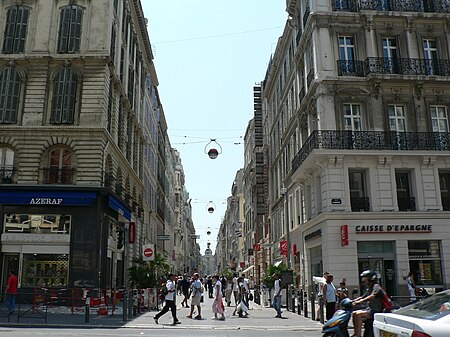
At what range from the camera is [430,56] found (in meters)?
27.9

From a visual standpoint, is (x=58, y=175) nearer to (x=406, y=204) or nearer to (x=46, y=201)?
(x=46, y=201)

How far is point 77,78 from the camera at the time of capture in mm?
26516

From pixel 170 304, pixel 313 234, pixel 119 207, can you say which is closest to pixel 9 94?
pixel 119 207

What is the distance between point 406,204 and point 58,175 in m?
19.3

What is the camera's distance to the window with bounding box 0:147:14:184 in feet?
82.1

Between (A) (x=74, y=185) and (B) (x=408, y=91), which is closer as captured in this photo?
(A) (x=74, y=185)

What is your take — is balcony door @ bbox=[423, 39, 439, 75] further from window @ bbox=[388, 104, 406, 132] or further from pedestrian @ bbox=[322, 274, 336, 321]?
pedestrian @ bbox=[322, 274, 336, 321]

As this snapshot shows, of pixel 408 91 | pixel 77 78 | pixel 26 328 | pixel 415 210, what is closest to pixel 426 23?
pixel 408 91

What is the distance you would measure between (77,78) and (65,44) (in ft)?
7.36

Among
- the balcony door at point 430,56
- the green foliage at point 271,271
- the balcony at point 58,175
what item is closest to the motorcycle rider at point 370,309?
the green foliage at point 271,271

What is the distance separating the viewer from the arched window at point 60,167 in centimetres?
2525

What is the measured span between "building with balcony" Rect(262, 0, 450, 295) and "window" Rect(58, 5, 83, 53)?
1372cm

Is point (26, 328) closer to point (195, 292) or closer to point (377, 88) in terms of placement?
point (195, 292)

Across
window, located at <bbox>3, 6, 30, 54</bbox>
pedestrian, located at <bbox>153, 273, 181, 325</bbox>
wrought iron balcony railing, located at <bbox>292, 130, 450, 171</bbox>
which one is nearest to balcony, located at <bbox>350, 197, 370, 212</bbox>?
wrought iron balcony railing, located at <bbox>292, 130, 450, 171</bbox>
